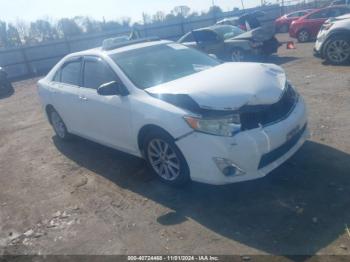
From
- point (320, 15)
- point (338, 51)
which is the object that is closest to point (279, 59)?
point (338, 51)

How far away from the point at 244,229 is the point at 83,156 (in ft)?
11.5

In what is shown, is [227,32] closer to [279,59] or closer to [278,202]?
[279,59]

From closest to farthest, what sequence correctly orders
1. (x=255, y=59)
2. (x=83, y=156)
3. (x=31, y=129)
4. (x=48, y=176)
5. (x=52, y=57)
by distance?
(x=48, y=176)
(x=83, y=156)
(x=31, y=129)
(x=255, y=59)
(x=52, y=57)

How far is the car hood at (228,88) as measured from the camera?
12.6 feet

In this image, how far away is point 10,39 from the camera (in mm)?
23422

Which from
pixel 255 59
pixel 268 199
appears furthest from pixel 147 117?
pixel 255 59

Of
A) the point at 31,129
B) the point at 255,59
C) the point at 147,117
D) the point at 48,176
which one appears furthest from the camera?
the point at 255,59

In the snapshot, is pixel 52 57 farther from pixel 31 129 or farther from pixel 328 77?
pixel 328 77

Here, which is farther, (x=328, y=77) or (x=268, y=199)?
(x=328, y=77)

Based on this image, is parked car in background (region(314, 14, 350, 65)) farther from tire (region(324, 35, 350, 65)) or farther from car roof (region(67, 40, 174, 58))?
car roof (region(67, 40, 174, 58))

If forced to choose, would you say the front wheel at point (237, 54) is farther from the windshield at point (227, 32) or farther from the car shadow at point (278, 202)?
the car shadow at point (278, 202)

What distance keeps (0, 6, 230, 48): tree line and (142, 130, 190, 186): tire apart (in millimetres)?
20433

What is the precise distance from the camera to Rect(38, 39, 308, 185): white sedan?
373 cm

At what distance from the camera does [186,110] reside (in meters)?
3.90
